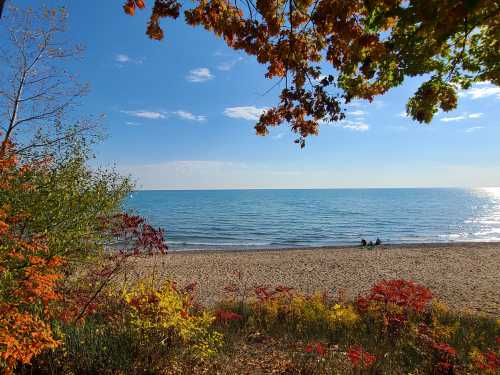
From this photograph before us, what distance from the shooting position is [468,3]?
2.94 metres

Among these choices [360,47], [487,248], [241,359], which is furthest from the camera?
[487,248]

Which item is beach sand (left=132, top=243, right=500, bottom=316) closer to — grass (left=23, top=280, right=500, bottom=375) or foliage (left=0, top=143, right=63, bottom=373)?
grass (left=23, top=280, right=500, bottom=375)

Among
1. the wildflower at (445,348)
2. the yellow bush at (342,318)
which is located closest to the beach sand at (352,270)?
the yellow bush at (342,318)

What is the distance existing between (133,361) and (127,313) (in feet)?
5.09

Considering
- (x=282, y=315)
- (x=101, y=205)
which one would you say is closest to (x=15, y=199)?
(x=101, y=205)

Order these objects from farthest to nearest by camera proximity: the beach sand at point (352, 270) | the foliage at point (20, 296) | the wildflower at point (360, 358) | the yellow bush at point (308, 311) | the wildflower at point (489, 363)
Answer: the beach sand at point (352, 270)
the yellow bush at point (308, 311)
the wildflower at point (360, 358)
the wildflower at point (489, 363)
the foliage at point (20, 296)

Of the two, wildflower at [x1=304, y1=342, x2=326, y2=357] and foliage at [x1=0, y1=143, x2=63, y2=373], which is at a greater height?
foliage at [x1=0, y1=143, x2=63, y2=373]

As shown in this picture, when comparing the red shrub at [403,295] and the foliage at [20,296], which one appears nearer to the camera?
the foliage at [20,296]

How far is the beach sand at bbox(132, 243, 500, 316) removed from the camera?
54.1ft

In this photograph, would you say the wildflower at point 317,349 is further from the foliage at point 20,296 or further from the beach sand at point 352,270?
the beach sand at point 352,270

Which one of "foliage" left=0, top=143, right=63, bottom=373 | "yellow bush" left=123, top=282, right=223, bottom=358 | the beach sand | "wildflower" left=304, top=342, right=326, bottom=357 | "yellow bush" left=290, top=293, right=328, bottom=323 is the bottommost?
the beach sand

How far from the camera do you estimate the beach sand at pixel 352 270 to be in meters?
16.5

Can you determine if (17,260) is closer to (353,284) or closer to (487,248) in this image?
(353,284)

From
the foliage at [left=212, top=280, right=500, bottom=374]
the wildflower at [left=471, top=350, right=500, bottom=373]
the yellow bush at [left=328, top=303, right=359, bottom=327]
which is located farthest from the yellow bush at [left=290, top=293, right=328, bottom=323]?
the wildflower at [left=471, top=350, right=500, bottom=373]
